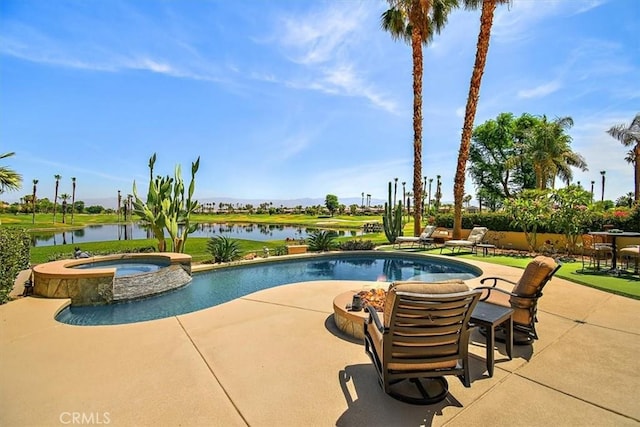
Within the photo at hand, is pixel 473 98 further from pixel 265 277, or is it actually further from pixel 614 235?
pixel 265 277

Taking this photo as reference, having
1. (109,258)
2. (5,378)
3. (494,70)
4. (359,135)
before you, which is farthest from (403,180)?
(5,378)

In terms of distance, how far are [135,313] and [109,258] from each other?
408 centimetres

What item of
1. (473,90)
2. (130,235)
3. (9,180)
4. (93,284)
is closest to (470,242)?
(473,90)

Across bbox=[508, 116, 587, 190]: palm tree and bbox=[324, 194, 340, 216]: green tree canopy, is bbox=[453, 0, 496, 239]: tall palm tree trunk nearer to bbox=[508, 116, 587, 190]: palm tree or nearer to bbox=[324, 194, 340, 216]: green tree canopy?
bbox=[508, 116, 587, 190]: palm tree

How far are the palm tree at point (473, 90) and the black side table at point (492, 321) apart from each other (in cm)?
1165

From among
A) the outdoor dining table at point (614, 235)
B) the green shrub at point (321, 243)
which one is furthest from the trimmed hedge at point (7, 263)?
the outdoor dining table at point (614, 235)

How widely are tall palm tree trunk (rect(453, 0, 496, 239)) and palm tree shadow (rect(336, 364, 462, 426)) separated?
511 inches

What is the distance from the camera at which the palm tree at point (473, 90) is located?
12.6m

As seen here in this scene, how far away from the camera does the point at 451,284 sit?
2.47 meters

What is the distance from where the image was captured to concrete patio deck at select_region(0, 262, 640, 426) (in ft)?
7.74

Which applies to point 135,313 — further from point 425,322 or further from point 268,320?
point 425,322

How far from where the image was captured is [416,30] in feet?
47.6

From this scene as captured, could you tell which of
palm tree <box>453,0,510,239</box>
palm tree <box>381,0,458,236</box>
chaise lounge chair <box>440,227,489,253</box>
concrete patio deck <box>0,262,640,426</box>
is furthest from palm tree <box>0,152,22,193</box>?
palm tree <box>453,0,510,239</box>

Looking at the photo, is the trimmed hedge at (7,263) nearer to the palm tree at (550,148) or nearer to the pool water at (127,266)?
the pool water at (127,266)
